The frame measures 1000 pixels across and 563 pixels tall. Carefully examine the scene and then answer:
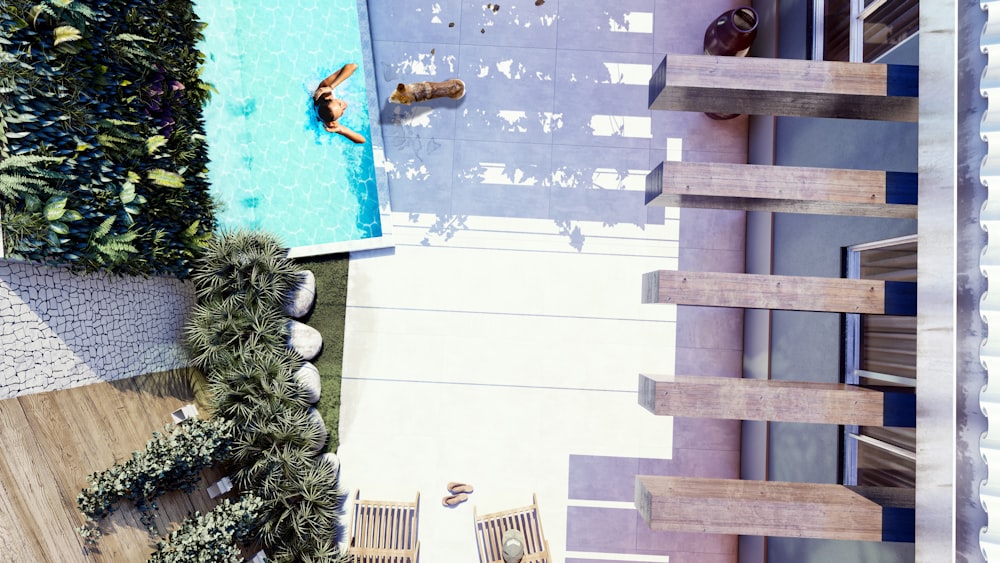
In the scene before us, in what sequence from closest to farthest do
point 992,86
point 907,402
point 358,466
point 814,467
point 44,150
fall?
1. point 992,86
2. point 907,402
3. point 44,150
4. point 814,467
5. point 358,466

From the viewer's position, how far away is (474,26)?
20.2ft

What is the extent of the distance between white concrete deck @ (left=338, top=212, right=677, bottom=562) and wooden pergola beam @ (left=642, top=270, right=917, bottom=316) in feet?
9.79

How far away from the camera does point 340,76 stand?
19.6 feet

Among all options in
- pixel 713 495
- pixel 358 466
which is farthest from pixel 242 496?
pixel 713 495

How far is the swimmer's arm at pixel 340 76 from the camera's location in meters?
5.93

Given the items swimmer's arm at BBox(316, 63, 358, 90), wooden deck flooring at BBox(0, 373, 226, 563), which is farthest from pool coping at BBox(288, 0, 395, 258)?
wooden deck flooring at BBox(0, 373, 226, 563)

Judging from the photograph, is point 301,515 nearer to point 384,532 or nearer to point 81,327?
point 384,532

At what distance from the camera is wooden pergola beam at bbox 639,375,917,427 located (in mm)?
2965

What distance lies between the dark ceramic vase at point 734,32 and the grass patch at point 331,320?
4.33 metres

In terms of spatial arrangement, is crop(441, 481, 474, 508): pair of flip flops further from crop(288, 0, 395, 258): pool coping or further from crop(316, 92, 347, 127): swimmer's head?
crop(316, 92, 347, 127): swimmer's head

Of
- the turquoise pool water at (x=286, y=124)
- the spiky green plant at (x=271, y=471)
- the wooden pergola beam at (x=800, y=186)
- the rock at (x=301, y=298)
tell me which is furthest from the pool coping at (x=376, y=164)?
the wooden pergola beam at (x=800, y=186)

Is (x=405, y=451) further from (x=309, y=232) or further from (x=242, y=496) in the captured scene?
(x=309, y=232)

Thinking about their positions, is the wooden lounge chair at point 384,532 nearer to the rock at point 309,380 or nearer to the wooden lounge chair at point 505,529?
the wooden lounge chair at point 505,529

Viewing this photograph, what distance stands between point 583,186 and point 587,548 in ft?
12.8
